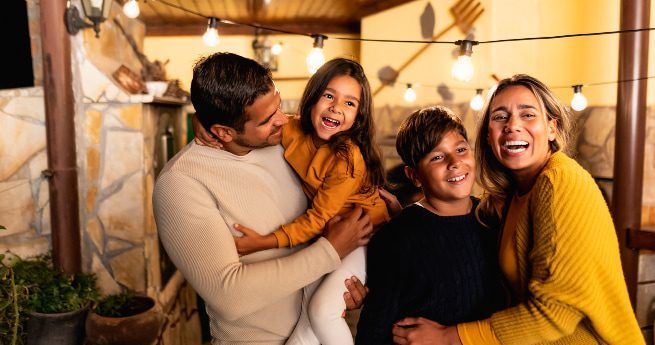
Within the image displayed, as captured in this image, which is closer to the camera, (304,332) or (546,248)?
(546,248)

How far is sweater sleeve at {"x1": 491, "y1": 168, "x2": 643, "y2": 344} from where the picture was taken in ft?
4.09

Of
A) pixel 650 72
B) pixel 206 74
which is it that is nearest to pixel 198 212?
pixel 206 74

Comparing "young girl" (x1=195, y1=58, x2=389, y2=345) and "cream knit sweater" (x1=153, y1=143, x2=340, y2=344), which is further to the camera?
"young girl" (x1=195, y1=58, x2=389, y2=345)

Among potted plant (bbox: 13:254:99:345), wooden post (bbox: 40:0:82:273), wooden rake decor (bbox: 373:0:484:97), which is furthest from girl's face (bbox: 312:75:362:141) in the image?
wooden rake decor (bbox: 373:0:484:97)

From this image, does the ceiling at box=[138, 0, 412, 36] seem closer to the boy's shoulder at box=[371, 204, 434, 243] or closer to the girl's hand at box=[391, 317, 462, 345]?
the boy's shoulder at box=[371, 204, 434, 243]

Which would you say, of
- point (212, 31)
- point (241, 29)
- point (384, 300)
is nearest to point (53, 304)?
point (212, 31)

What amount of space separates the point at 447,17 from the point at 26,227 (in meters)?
4.21

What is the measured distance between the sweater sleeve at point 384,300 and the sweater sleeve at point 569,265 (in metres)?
0.36

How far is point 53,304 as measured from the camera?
292 cm

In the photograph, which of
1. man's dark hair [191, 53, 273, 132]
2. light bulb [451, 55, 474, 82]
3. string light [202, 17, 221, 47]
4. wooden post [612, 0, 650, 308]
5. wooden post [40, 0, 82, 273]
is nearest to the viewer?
man's dark hair [191, 53, 273, 132]

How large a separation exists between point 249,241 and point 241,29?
500cm

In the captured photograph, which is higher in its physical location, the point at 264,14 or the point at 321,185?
the point at 264,14

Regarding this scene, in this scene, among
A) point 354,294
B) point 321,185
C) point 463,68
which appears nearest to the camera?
point 354,294

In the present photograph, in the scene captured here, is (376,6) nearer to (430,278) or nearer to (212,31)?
(212,31)
